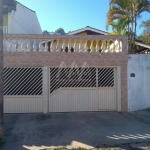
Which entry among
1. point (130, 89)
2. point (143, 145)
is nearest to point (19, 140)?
point (143, 145)

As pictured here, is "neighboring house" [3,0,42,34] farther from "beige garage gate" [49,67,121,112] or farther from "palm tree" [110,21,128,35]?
"palm tree" [110,21,128,35]

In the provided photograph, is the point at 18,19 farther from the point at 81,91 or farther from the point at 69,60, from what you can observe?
the point at 81,91

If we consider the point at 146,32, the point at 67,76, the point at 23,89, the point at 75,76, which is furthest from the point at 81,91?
the point at 146,32

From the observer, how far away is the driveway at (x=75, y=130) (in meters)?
4.86

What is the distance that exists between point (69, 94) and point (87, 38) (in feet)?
9.22

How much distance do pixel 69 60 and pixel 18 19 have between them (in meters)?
7.46

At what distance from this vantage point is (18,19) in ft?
43.9

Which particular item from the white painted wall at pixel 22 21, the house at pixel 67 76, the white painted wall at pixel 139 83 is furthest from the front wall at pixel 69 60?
the white painted wall at pixel 22 21

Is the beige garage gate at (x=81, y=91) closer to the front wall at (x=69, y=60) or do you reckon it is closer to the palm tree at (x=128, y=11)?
the front wall at (x=69, y=60)

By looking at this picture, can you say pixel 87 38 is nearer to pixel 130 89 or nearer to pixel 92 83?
pixel 92 83

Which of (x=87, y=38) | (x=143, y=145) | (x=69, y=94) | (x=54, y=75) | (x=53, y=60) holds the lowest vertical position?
(x=143, y=145)

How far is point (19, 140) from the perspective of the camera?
5102 mm

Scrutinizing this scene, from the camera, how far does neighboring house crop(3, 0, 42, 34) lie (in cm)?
1130

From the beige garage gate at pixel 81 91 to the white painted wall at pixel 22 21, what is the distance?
230 inches
